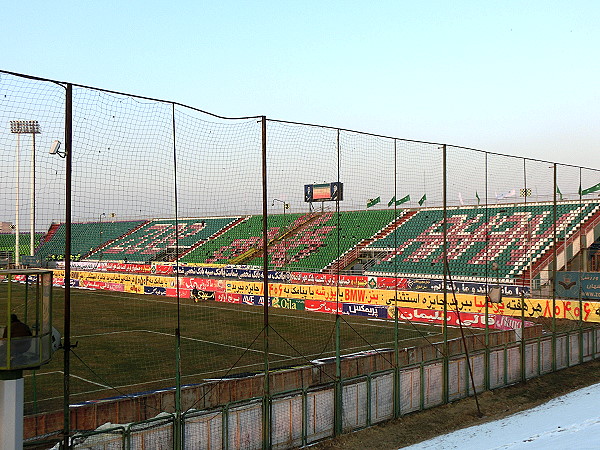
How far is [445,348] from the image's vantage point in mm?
17688

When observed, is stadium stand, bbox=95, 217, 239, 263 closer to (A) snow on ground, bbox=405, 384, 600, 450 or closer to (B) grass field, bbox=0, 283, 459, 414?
(B) grass field, bbox=0, 283, 459, 414

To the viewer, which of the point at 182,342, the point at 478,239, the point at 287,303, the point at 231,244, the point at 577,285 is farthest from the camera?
the point at 231,244

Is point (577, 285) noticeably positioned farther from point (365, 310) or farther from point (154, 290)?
point (154, 290)

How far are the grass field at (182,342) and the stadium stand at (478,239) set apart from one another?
953 cm

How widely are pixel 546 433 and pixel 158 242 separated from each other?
2011 inches

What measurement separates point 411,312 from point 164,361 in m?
15.6

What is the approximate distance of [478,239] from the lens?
1789 inches

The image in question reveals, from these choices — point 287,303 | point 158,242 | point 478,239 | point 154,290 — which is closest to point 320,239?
point 287,303

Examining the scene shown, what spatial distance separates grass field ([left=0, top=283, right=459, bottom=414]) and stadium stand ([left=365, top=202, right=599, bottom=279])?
9532 millimetres

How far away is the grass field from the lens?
2111 cm

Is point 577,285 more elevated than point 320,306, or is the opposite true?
point 577,285

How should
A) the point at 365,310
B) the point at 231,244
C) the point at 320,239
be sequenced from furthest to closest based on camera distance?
the point at 231,244 → the point at 320,239 → the point at 365,310

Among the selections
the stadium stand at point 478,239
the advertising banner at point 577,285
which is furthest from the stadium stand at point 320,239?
the advertising banner at point 577,285

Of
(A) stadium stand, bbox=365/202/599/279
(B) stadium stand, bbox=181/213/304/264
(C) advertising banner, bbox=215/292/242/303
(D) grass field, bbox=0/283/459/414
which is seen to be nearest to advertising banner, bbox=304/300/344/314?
(D) grass field, bbox=0/283/459/414
